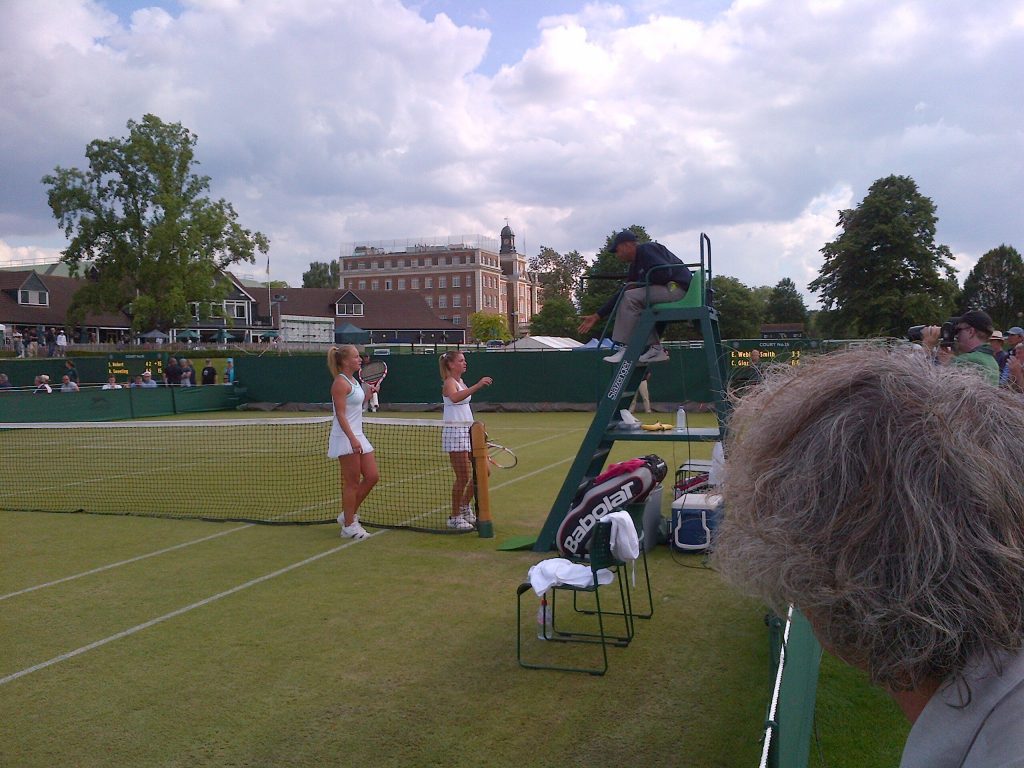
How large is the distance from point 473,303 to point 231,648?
11412 cm

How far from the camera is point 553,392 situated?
26.4 m

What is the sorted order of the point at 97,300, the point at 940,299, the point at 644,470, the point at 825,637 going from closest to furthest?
the point at 825,637
the point at 644,470
the point at 940,299
the point at 97,300

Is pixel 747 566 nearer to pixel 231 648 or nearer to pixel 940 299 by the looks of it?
pixel 231 648

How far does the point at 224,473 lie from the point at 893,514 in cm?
1426

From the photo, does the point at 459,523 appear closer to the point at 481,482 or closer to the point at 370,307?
the point at 481,482

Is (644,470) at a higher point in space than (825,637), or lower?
lower

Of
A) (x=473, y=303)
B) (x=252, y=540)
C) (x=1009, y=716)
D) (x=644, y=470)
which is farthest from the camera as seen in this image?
(x=473, y=303)

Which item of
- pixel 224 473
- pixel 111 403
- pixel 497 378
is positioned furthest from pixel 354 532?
pixel 111 403

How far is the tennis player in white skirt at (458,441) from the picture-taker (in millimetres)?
8875

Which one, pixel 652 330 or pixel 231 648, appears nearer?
pixel 231 648

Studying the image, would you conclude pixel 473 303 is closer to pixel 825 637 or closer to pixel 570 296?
pixel 570 296

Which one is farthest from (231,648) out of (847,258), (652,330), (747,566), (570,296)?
(570,296)

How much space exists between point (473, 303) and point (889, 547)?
11855 cm

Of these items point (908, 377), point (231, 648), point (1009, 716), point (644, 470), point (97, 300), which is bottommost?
point (231, 648)
